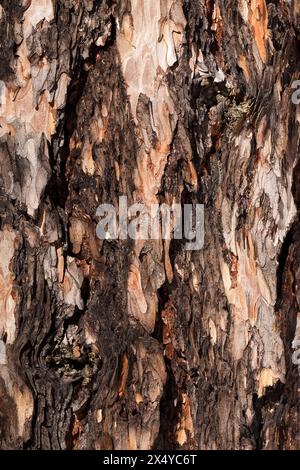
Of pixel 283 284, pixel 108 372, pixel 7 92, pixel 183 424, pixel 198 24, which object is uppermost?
pixel 198 24

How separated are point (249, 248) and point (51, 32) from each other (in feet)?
1.67

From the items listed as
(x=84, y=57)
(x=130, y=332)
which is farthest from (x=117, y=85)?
(x=130, y=332)

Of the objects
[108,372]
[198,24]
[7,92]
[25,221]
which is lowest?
[108,372]

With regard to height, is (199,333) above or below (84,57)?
below

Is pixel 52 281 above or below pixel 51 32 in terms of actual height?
below

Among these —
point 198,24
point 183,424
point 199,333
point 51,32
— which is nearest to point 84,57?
point 51,32

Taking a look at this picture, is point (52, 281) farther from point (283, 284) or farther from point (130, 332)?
point (283, 284)

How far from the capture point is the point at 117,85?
1.04m

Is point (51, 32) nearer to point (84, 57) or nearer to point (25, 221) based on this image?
point (84, 57)

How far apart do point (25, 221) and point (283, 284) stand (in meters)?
0.47

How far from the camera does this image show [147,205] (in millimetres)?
1052

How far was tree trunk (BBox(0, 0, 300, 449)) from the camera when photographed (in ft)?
3.37

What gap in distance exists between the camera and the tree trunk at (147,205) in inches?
40.5

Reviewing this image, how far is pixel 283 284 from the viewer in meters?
1.07
